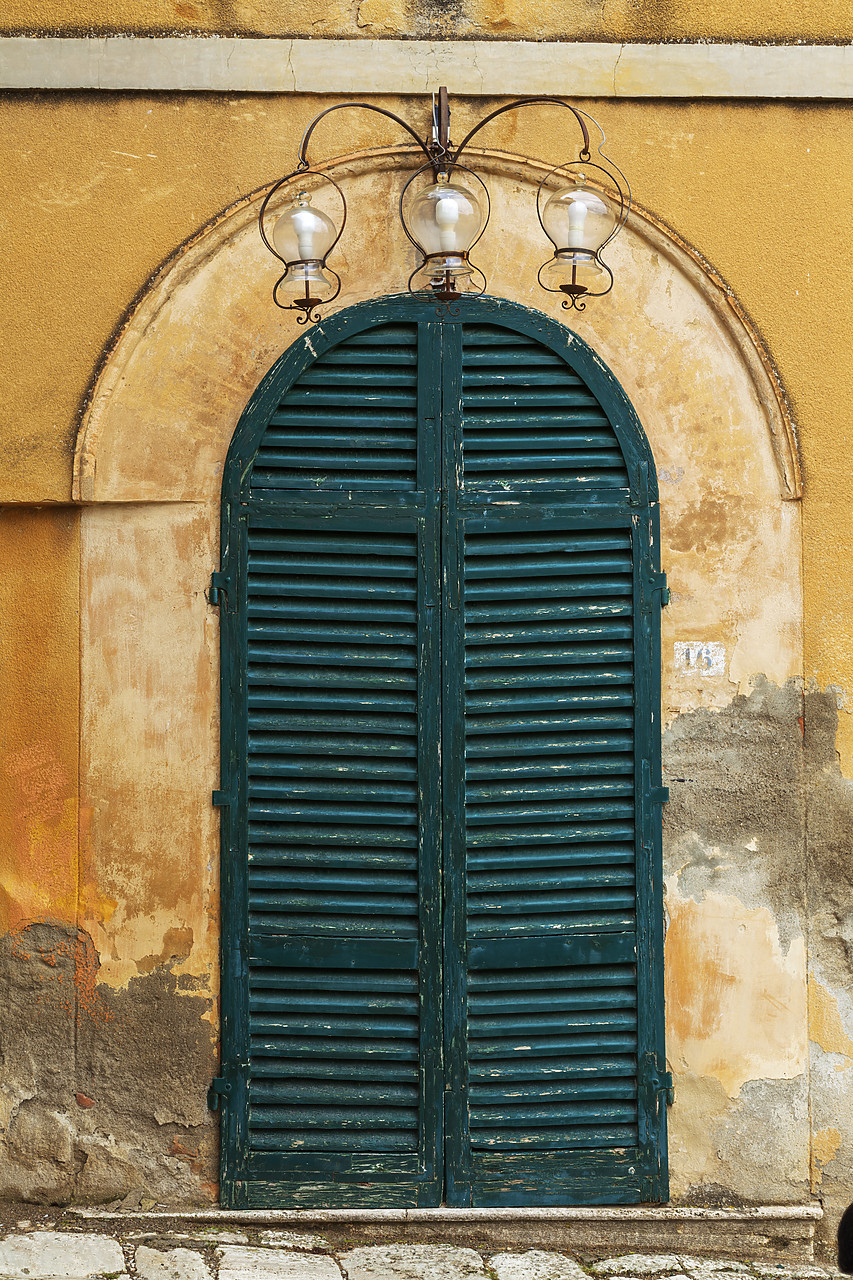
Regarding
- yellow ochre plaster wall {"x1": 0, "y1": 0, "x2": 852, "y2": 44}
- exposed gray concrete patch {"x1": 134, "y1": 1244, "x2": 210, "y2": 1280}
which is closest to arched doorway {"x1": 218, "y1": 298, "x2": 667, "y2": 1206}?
exposed gray concrete patch {"x1": 134, "y1": 1244, "x2": 210, "y2": 1280}

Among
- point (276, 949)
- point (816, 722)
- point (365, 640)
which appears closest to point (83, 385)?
point (365, 640)

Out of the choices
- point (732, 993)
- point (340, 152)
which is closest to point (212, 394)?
point (340, 152)

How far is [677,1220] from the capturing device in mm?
3684

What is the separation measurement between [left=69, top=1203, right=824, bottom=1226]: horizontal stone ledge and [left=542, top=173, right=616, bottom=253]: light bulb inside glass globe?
10.3ft

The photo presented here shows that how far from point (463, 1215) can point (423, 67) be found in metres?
3.95

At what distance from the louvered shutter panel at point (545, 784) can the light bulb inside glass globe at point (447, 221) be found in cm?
Answer: 79

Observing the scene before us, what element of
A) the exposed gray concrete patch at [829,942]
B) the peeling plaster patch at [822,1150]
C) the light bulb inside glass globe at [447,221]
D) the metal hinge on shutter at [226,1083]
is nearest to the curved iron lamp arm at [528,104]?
the light bulb inside glass globe at [447,221]

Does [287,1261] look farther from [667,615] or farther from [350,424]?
[350,424]

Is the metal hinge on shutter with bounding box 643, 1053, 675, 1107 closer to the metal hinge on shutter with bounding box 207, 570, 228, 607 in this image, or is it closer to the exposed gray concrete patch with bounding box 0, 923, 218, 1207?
the exposed gray concrete patch with bounding box 0, 923, 218, 1207

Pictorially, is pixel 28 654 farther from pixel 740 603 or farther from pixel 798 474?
pixel 798 474

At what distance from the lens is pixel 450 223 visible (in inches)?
115

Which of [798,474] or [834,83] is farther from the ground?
[834,83]

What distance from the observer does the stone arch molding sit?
148 inches

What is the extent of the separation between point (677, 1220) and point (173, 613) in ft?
8.91
